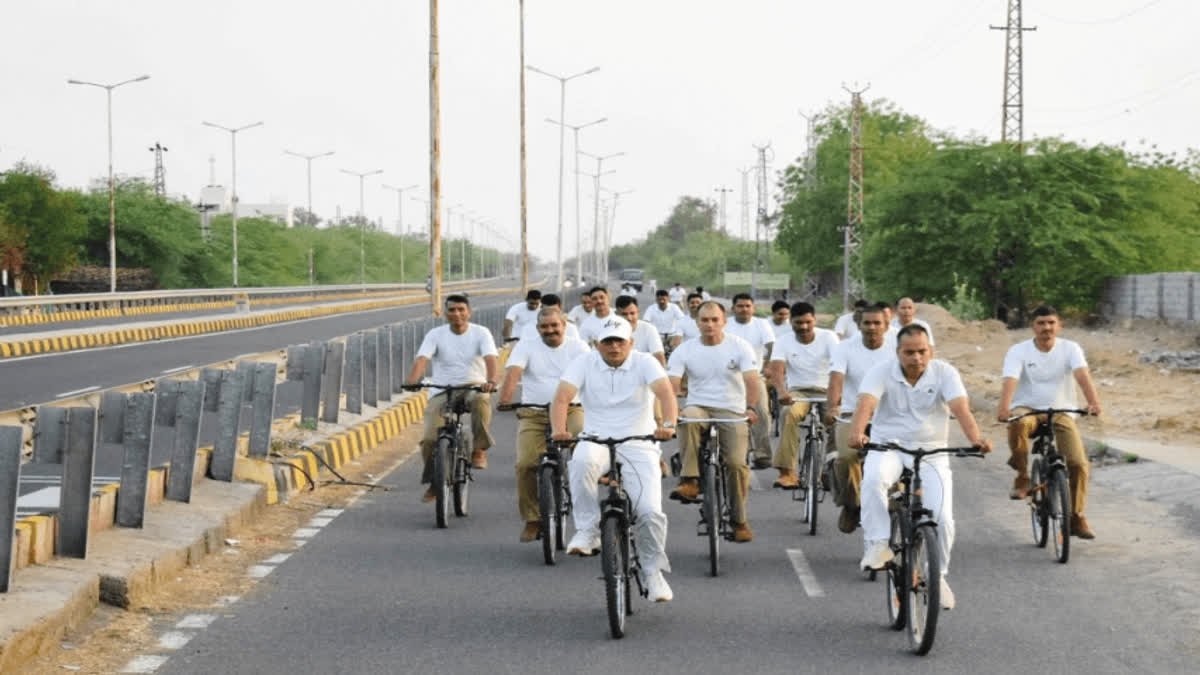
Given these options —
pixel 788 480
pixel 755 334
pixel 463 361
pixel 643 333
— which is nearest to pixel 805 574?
pixel 788 480

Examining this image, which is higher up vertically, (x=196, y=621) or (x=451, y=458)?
(x=451, y=458)

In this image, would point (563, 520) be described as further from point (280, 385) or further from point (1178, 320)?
point (1178, 320)

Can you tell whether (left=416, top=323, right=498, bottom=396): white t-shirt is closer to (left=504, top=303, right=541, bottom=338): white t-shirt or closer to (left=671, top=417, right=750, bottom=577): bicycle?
(left=671, top=417, right=750, bottom=577): bicycle

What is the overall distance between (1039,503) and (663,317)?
13473mm

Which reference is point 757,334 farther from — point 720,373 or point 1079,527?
point 1079,527

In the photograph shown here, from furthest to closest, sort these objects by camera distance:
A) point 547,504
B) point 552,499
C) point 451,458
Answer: point 451,458 < point 552,499 < point 547,504

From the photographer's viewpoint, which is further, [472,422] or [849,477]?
[472,422]

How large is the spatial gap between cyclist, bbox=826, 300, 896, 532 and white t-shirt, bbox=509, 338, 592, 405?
1.83 m

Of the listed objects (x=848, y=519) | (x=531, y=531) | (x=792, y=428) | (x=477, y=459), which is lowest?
(x=531, y=531)

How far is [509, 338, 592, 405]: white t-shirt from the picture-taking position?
1182 cm

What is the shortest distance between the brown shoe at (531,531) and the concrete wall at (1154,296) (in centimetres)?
3254

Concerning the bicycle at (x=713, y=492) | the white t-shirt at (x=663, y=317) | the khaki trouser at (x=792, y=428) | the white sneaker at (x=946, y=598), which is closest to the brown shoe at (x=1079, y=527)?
the bicycle at (x=713, y=492)

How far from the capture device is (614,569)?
8125 millimetres

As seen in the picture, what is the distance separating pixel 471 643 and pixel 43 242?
7004cm
